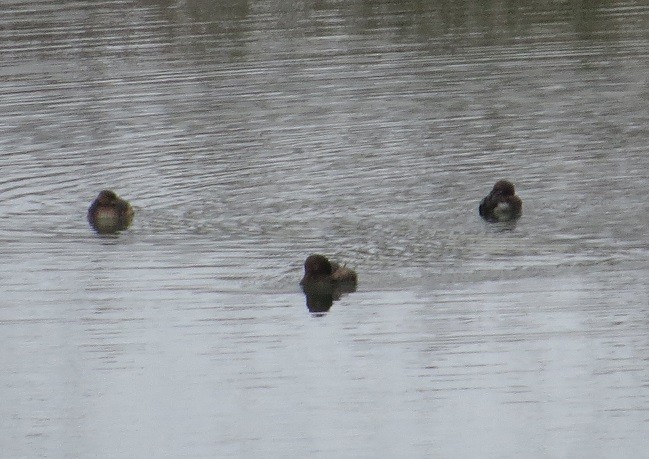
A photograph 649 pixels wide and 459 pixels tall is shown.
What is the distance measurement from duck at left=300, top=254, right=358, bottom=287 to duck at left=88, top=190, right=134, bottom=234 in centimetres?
335

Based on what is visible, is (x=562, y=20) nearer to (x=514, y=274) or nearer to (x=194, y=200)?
(x=194, y=200)

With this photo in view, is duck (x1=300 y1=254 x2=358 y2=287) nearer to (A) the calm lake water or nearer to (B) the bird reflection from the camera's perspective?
(B) the bird reflection

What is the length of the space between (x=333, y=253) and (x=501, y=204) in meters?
1.94

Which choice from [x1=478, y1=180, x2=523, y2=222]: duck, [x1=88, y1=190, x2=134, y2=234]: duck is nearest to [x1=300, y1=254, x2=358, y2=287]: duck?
[x1=478, y1=180, x2=523, y2=222]: duck

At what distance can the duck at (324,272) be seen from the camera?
15523 millimetres

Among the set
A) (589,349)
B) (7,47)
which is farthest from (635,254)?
(7,47)

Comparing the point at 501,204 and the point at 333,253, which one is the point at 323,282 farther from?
the point at 501,204

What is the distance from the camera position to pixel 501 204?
57.5 feet

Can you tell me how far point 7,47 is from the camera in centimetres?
3359

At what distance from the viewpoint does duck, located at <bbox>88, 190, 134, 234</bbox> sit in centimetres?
1838

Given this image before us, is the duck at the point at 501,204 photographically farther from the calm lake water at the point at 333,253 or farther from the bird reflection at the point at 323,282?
the bird reflection at the point at 323,282

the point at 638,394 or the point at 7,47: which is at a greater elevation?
the point at 7,47

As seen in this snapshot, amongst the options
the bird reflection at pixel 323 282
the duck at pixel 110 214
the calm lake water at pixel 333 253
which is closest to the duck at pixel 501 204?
the calm lake water at pixel 333 253

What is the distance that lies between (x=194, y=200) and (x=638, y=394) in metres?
7.92
